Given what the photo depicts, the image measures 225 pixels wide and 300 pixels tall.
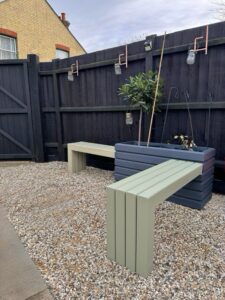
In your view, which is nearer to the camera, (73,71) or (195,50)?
(195,50)

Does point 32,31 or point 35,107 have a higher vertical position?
point 32,31

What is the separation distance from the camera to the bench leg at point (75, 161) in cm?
387

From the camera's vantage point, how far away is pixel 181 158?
2.46 meters

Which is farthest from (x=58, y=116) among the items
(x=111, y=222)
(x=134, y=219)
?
(x=134, y=219)

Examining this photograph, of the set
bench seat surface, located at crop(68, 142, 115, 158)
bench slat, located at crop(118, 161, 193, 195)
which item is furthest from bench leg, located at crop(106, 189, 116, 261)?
bench seat surface, located at crop(68, 142, 115, 158)

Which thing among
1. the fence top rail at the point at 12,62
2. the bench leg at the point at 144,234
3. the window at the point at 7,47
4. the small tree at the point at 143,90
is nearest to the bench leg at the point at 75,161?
the small tree at the point at 143,90

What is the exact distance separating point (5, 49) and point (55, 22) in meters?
3.21

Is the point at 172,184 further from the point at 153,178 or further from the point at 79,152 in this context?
the point at 79,152

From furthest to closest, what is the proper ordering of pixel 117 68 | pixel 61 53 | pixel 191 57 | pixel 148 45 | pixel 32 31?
pixel 61 53, pixel 32 31, pixel 117 68, pixel 148 45, pixel 191 57

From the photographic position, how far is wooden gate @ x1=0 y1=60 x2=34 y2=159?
4.47 m

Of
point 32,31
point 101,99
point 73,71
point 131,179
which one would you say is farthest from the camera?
point 32,31

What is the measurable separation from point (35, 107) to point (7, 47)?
5544 millimetres

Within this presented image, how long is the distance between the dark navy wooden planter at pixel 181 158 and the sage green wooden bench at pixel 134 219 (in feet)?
2.42

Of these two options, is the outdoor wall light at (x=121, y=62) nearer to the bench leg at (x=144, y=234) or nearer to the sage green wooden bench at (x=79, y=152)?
the sage green wooden bench at (x=79, y=152)
